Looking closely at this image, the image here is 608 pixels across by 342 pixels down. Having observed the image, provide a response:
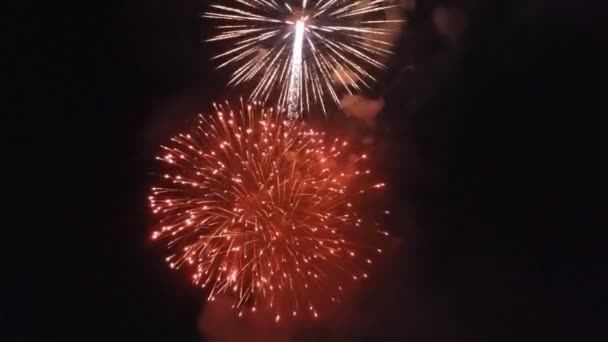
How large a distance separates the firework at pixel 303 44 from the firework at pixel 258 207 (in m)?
0.28

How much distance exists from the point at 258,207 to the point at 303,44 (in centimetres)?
128

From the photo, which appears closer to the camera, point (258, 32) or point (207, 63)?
point (258, 32)

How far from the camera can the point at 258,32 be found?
15.3 ft

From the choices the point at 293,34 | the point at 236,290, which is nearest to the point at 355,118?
the point at 293,34

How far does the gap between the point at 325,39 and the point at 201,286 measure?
2.20 meters

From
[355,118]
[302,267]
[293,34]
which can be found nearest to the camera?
[293,34]

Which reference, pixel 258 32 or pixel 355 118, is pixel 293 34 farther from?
pixel 355 118

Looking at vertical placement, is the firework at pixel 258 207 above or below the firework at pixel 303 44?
below

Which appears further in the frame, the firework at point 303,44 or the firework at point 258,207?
the firework at point 258,207

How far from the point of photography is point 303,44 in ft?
15.1

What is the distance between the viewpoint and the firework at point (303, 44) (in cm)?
457

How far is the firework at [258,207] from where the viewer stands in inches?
189

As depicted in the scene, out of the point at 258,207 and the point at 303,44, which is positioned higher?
the point at 303,44

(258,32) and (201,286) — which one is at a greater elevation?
(258,32)
